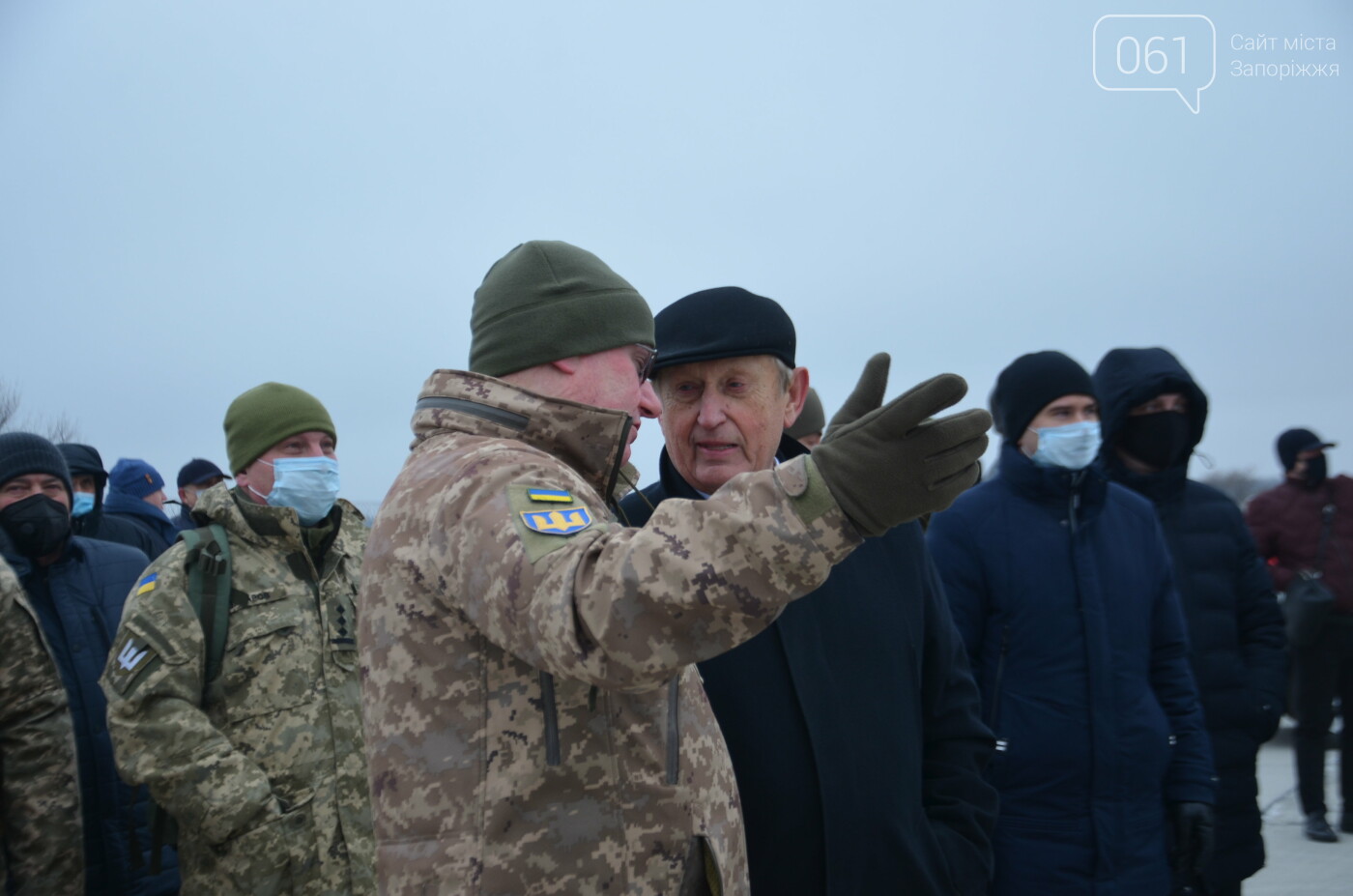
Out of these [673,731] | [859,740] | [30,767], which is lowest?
[30,767]

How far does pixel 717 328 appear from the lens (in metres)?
2.66

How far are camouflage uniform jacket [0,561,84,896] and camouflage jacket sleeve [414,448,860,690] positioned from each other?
8.05 ft

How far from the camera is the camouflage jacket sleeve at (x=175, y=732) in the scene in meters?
3.10

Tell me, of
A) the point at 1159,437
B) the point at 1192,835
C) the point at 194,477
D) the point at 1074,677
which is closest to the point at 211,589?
the point at 1074,677

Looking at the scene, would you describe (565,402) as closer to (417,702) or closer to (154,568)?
(417,702)

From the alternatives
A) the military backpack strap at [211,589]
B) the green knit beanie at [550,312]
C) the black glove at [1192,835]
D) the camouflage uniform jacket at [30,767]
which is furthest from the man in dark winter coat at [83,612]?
the black glove at [1192,835]

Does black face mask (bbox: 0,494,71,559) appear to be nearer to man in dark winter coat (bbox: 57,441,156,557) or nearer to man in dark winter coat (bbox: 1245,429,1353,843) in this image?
man in dark winter coat (bbox: 57,441,156,557)

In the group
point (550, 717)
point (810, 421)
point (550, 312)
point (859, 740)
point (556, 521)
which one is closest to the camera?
point (556, 521)

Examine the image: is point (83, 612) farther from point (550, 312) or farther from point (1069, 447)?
point (1069, 447)

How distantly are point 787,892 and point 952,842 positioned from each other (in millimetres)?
455

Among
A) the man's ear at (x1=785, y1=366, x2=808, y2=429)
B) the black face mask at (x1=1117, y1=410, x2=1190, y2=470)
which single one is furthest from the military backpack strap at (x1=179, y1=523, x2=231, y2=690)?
the black face mask at (x1=1117, y1=410, x2=1190, y2=470)

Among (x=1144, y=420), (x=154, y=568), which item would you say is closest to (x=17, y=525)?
(x=154, y=568)

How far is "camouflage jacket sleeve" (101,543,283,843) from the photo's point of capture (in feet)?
10.2

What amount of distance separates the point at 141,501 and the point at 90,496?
0.72m
